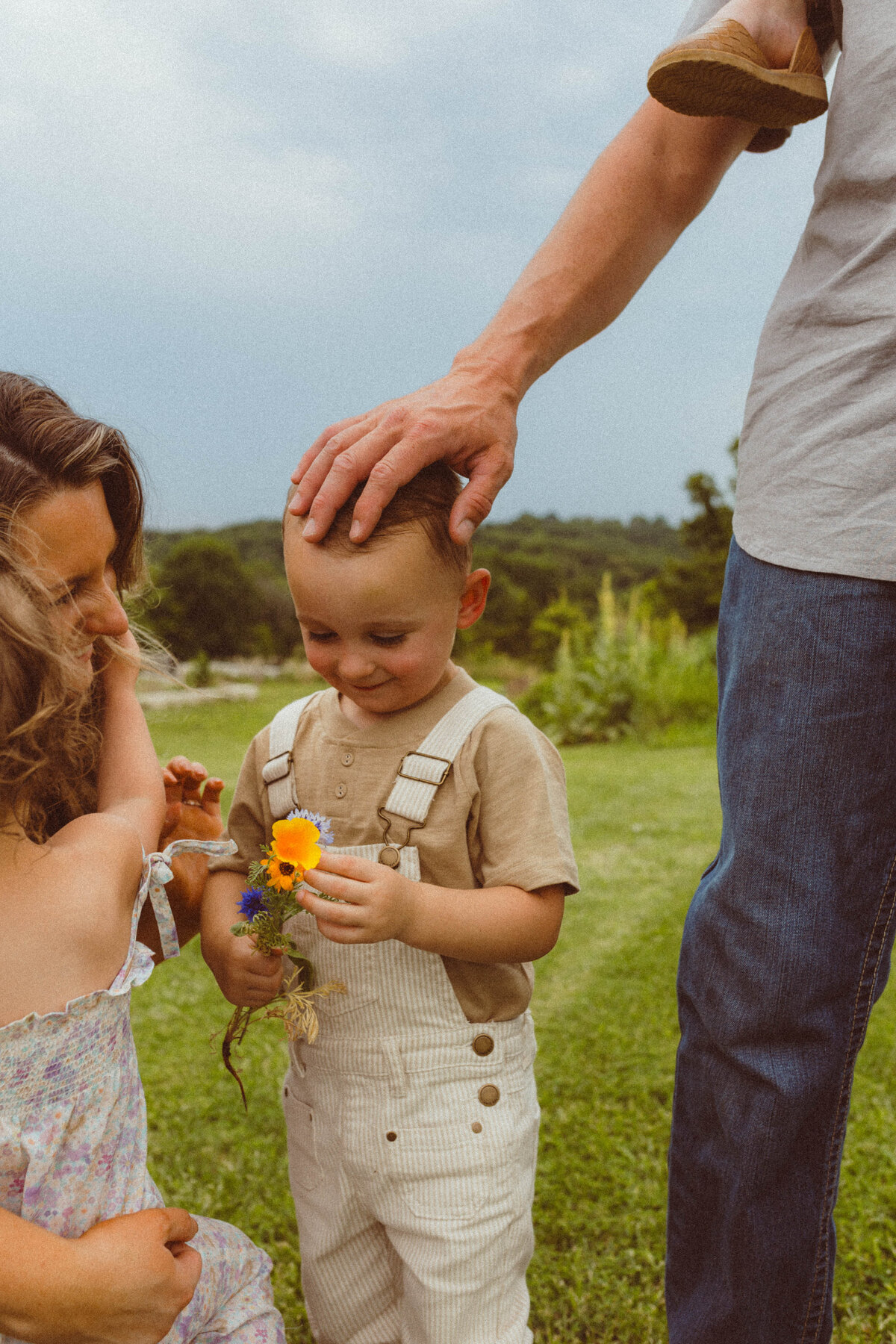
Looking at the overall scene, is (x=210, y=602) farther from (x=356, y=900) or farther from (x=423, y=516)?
(x=356, y=900)

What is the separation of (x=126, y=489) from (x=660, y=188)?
1032 millimetres

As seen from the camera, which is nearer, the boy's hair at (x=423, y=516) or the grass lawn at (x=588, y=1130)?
the boy's hair at (x=423, y=516)

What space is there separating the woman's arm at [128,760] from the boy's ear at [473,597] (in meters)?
0.50

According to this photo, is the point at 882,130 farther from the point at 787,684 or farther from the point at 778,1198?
the point at 778,1198

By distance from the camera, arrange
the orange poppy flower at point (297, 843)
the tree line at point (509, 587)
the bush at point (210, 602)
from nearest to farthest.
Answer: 1. the orange poppy flower at point (297, 843)
2. the tree line at point (509, 587)
3. the bush at point (210, 602)

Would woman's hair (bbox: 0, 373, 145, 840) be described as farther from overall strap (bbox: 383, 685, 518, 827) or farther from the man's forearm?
the man's forearm

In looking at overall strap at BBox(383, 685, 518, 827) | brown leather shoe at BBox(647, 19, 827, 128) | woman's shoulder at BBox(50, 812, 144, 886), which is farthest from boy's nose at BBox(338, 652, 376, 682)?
brown leather shoe at BBox(647, 19, 827, 128)

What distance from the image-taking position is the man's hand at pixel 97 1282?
114cm

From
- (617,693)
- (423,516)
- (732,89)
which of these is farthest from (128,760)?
(617,693)

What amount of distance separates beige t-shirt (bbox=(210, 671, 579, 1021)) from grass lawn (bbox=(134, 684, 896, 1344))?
66 centimetres

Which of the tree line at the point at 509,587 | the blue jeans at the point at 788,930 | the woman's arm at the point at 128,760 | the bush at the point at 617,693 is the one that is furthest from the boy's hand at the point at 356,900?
the tree line at the point at 509,587

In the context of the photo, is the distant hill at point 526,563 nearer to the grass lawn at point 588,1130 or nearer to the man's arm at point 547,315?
the grass lawn at point 588,1130

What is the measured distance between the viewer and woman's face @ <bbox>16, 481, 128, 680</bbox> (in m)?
1.43

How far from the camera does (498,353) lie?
5.56ft
